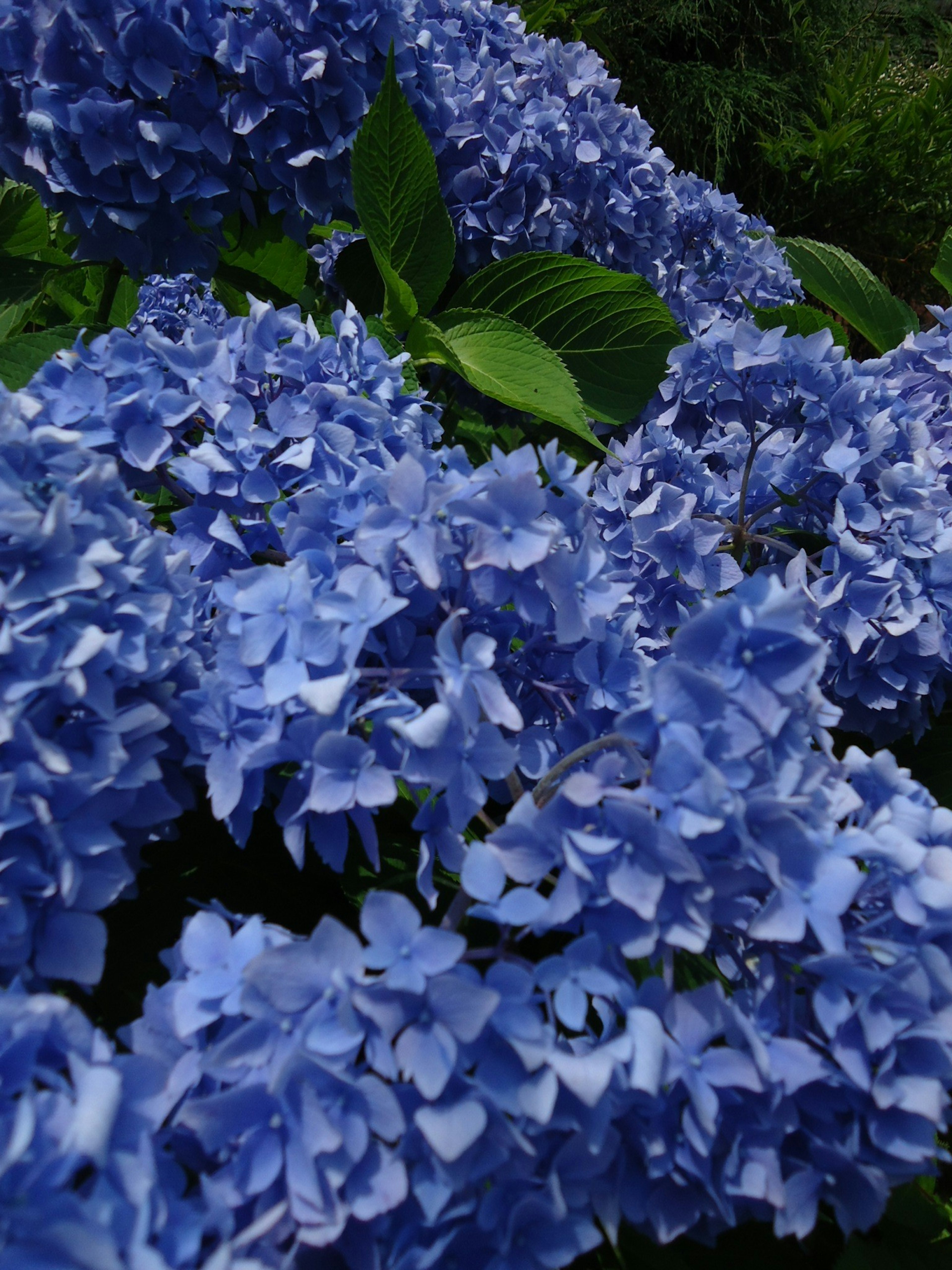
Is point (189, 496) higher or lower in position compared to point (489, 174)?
lower

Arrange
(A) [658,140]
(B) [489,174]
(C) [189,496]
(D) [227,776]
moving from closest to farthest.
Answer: (D) [227,776], (C) [189,496], (B) [489,174], (A) [658,140]

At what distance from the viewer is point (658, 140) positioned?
145 inches

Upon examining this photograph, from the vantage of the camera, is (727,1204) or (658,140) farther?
(658,140)

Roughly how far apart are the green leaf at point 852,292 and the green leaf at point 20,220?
996 millimetres

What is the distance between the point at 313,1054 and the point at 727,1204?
0.65ft

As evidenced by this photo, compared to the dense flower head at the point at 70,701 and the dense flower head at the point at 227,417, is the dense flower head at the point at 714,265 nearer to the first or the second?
the dense flower head at the point at 227,417

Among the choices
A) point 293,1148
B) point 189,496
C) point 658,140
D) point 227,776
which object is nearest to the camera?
point 293,1148

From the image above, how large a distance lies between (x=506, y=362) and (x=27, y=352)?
1.43ft

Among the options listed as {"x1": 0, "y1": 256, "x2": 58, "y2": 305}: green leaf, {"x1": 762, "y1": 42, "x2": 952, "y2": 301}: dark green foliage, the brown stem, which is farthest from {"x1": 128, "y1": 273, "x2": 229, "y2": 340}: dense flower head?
{"x1": 762, "y1": 42, "x2": 952, "y2": 301}: dark green foliage

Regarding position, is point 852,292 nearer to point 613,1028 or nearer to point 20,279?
point 20,279

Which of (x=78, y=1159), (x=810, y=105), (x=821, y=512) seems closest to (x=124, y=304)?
(x=821, y=512)

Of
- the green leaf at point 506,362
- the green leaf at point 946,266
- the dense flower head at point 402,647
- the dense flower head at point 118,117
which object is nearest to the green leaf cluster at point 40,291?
the dense flower head at point 118,117

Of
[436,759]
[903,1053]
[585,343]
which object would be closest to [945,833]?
[903,1053]

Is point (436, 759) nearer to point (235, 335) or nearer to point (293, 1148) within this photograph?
point (293, 1148)
